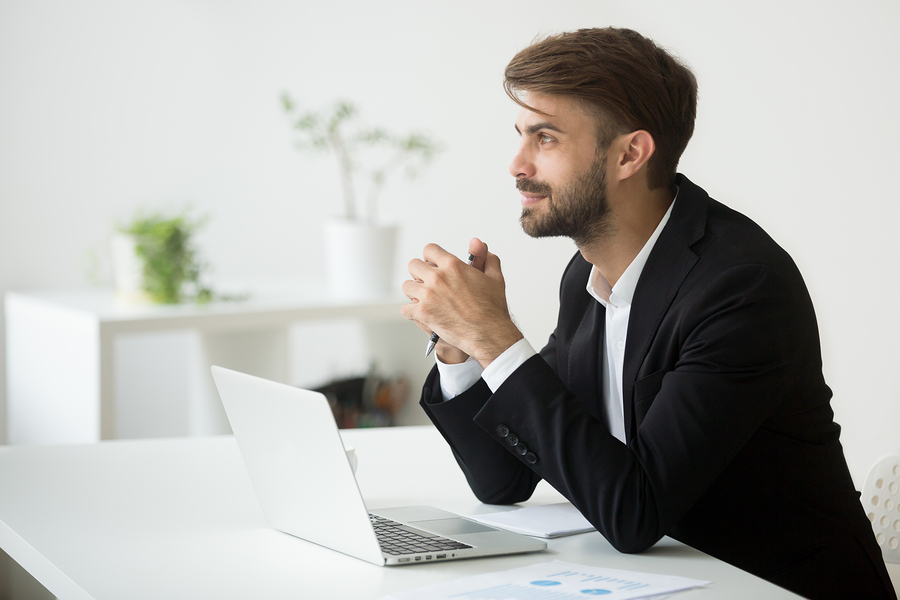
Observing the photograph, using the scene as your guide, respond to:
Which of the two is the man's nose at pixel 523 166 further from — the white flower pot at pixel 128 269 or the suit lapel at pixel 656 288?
the white flower pot at pixel 128 269

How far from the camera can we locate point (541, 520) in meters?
1.13

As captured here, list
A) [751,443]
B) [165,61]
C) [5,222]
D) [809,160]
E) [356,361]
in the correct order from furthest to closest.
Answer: [356,361] < [165,61] < [5,222] < [809,160] < [751,443]

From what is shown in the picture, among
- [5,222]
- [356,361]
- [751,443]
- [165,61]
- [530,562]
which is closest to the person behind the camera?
[530,562]

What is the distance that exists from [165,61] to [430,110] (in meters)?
1.02

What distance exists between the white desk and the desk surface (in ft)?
3.78

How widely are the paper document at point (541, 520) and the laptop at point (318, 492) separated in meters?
0.04

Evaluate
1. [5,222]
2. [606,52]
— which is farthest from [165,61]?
[606,52]

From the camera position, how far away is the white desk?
2.56 metres

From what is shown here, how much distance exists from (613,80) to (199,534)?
79cm

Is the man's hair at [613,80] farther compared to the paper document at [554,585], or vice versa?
the man's hair at [613,80]

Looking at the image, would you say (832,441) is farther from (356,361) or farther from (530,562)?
(356,361)

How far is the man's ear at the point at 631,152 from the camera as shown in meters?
1.33

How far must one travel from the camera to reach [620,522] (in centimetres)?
99

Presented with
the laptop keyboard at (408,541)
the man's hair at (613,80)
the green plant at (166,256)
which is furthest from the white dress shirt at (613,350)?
the green plant at (166,256)
